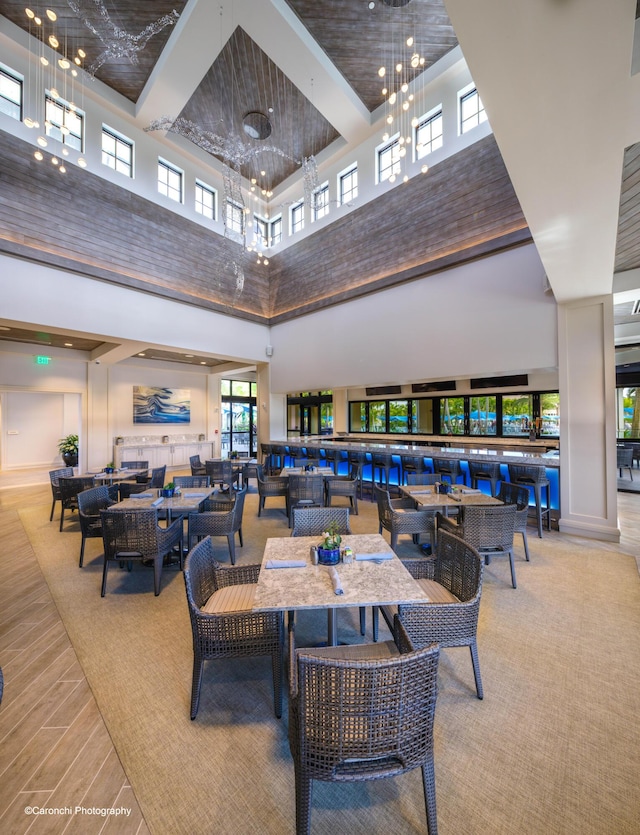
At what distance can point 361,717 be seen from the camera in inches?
48.8

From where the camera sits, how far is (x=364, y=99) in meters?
7.73

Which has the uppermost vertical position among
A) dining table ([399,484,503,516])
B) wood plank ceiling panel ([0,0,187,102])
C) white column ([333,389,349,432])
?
wood plank ceiling panel ([0,0,187,102])

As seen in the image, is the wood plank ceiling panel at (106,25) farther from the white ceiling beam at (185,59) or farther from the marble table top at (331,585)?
the marble table top at (331,585)

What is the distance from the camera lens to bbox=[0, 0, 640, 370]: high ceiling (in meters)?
1.41

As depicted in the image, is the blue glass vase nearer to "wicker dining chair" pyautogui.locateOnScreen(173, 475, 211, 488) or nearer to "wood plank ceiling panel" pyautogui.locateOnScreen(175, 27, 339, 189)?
"wicker dining chair" pyautogui.locateOnScreen(173, 475, 211, 488)

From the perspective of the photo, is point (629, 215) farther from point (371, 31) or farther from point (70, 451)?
point (70, 451)

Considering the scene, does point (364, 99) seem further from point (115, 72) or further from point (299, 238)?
point (115, 72)

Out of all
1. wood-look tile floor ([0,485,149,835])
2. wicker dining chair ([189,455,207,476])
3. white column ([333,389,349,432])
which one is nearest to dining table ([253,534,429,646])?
wood-look tile floor ([0,485,149,835])

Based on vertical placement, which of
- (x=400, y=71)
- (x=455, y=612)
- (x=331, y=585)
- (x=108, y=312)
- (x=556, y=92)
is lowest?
(x=455, y=612)

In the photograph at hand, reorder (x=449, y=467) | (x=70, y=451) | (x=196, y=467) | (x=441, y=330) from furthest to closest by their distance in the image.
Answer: (x=70, y=451)
(x=196, y=467)
(x=441, y=330)
(x=449, y=467)

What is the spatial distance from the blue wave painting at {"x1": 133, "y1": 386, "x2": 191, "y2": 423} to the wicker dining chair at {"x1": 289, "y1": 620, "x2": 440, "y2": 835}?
37.1ft

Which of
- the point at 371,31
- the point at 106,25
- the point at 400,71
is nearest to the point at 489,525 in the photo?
the point at 400,71

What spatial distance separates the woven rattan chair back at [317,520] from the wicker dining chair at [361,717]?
5.96ft

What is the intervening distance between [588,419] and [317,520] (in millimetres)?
4491
